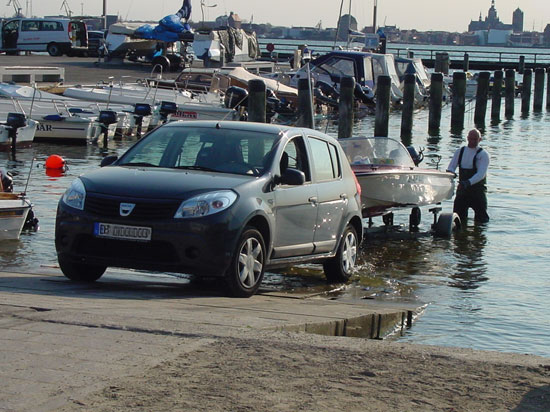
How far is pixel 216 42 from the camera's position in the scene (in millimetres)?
56562

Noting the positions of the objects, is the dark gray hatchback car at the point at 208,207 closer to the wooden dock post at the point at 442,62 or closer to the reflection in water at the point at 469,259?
the reflection in water at the point at 469,259

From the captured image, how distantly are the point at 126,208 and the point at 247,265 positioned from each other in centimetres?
118

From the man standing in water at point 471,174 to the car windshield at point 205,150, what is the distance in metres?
7.26

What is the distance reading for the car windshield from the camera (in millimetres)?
9789

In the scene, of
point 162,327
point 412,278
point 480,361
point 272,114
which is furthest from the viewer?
point 272,114

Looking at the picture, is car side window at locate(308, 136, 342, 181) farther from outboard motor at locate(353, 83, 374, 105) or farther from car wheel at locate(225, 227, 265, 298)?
outboard motor at locate(353, 83, 374, 105)

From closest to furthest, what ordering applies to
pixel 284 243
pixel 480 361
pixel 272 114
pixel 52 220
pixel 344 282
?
pixel 480 361
pixel 284 243
pixel 344 282
pixel 52 220
pixel 272 114

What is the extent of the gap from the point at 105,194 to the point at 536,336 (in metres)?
4.38

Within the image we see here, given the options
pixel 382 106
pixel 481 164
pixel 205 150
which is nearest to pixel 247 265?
pixel 205 150

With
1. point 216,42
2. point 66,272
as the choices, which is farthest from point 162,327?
point 216,42

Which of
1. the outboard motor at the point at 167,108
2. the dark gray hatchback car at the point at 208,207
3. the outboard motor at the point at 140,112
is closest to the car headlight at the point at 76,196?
the dark gray hatchback car at the point at 208,207

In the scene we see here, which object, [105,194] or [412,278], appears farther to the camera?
[412,278]

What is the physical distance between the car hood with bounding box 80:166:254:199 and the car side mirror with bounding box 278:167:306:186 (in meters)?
0.43

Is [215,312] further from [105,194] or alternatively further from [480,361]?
[480,361]
